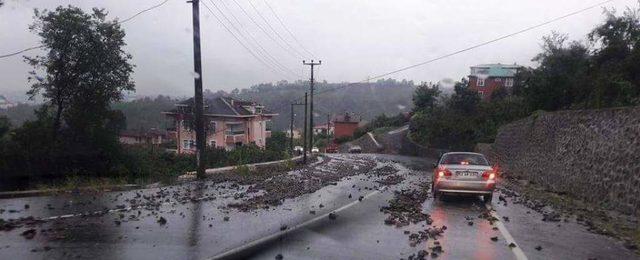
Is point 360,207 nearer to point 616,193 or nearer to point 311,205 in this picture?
point 311,205

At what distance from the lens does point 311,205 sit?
15.3 meters

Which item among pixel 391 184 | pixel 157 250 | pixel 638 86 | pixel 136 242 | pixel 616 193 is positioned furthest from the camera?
pixel 638 86

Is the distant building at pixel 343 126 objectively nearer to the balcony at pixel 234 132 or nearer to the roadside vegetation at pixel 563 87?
the roadside vegetation at pixel 563 87

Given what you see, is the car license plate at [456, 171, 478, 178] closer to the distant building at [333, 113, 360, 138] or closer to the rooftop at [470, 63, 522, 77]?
the rooftop at [470, 63, 522, 77]

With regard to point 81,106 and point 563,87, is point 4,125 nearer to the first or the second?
point 81,106

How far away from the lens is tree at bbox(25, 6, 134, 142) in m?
27.4

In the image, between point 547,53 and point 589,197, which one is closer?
point 589,197

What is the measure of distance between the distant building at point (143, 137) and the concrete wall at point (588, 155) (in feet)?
69.7

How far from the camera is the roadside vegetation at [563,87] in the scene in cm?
2786

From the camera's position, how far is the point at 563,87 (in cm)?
3550

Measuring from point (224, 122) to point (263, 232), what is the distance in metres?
42.1

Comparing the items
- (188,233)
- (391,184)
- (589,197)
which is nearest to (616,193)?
(589,197)

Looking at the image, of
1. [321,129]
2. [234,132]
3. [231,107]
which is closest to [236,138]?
[234,132]

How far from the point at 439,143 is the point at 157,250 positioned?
57.6m
